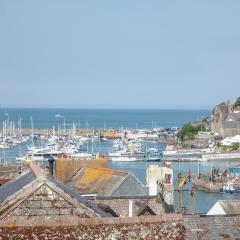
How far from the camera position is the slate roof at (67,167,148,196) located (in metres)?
23.7

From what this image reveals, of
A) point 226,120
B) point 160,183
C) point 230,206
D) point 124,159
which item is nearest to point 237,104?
point 226,120

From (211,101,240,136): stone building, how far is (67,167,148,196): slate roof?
340ft

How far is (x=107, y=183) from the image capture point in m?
24.5

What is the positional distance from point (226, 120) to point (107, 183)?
11230 centimetres

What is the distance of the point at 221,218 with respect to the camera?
44.7 feet

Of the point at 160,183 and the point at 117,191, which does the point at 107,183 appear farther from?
the point at 160,183

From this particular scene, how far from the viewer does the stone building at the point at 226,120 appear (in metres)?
129

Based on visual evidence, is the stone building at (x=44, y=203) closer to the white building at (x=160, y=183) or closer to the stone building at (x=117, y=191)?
the stone building at (x=117, y=191)

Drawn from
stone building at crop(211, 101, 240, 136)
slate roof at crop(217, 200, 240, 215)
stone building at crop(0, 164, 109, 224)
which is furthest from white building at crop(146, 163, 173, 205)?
stone building at crop(211, 101, 240, 136)

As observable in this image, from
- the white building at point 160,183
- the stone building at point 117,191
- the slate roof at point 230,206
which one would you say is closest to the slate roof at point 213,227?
the stone building at point 117,191

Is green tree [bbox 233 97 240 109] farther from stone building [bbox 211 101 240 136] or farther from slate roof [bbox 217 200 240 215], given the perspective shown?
slate roof [bbox 217 200 240 215]

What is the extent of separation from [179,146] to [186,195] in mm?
66840

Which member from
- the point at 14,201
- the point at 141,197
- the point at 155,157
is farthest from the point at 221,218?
the point at 155,157

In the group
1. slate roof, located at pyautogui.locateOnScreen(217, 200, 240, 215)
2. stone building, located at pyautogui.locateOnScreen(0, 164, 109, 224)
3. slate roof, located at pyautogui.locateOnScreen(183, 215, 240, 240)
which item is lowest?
slate roof, located at pyautogui.locateOnScreen(217, 200, 240, 215)
